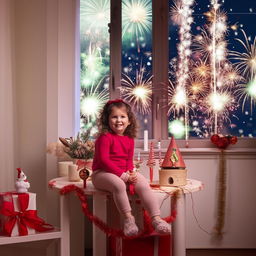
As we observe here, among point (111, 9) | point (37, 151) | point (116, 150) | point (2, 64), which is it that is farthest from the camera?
point (111, 9)

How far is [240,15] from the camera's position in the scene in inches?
137

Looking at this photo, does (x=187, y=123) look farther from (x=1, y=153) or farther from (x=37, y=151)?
(x=1, y=153)

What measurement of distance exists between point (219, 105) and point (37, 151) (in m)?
1.33

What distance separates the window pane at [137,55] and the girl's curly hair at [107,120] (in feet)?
2.94

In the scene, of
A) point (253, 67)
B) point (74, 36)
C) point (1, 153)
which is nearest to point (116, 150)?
point (1, 153)

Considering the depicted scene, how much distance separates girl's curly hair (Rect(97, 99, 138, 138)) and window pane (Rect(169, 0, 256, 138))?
0.96 m

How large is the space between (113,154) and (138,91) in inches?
43.4

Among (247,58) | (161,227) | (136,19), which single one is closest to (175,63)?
(136,19)

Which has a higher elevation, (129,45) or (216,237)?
(129,45)

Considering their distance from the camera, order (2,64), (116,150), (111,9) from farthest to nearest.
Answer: (111,9) → (2,64) → (116,150)

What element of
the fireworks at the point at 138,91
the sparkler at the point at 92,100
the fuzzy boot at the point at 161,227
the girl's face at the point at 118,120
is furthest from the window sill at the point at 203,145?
the fuzzy boot at the point at 161,227

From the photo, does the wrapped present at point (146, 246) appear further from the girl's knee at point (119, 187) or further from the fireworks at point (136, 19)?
the fireworks at point (136, 19)

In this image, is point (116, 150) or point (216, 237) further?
point (216, 237)

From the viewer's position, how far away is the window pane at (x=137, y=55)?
3.39 meters
